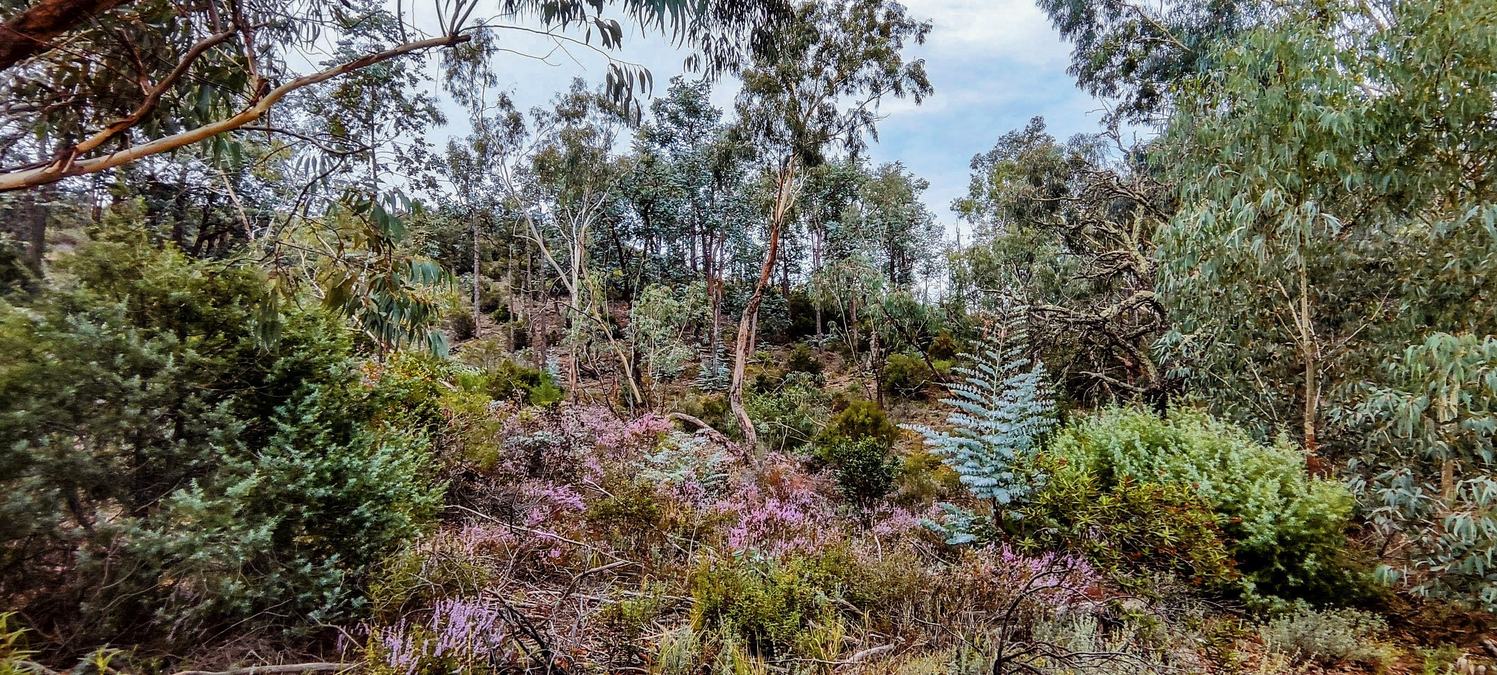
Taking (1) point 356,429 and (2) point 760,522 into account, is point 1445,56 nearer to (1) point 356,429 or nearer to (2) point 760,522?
(2) point 760,522

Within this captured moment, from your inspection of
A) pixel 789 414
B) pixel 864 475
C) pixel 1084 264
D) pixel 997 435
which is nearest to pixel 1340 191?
pixel 997 435

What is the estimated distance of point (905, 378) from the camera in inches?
484

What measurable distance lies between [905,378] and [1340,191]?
8.71 meters

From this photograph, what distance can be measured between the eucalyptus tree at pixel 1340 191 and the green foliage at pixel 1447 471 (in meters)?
0.74

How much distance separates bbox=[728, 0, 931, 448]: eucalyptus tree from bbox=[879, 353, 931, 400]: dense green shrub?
16.9 feet

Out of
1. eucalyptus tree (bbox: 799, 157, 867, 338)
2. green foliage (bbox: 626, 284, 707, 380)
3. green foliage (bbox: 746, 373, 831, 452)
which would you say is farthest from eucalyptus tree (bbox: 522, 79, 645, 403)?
eucalyptus tree (bbox: 799, 157, 867, 338)

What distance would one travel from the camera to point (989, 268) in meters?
11.4

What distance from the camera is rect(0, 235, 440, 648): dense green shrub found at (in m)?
1.73

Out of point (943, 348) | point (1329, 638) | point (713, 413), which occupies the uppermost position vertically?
point (943, 348)

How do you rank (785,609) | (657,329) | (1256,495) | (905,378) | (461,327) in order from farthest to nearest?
(461,327)
(905,378)
(657,329)
(1256,495)
(785,609)

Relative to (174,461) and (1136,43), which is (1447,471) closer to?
(174,461)

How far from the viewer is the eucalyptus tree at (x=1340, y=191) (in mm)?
3199

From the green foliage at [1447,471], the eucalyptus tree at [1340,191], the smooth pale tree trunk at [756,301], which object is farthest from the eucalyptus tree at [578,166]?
the green foliage at [1447,471]

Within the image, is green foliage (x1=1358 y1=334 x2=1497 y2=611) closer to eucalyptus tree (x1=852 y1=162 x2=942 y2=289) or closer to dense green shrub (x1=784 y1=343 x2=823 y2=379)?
dense green shrub (x1=784 y1=343 x2=823 y2=379)
